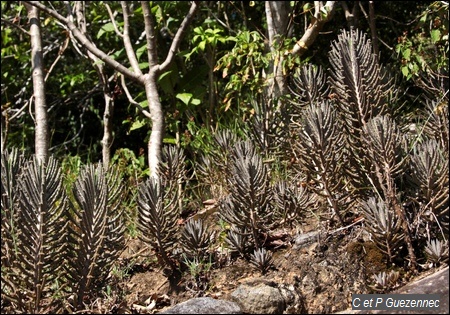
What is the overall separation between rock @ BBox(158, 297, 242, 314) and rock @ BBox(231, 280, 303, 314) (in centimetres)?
8

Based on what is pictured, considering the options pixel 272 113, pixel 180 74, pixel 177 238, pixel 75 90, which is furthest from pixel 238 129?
pixel 75 90

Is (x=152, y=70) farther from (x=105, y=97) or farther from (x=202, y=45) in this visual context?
(x=105, y=97)

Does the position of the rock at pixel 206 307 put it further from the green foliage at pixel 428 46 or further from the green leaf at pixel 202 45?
the green leaf at pixel 202 45

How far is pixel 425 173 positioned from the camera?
12.4ft

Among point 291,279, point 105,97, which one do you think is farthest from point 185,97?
point 291,279

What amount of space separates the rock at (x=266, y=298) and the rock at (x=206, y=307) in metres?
0.08

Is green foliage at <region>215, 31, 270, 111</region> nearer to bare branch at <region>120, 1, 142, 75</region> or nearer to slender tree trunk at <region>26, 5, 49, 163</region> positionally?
bare branch at <region>120, 1, 142, 75</region>

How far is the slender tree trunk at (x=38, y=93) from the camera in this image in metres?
6.13

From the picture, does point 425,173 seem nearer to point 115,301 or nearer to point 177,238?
point 177,238

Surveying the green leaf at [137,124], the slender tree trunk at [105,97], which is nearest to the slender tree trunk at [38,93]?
the slender tree trunk at [105,97]

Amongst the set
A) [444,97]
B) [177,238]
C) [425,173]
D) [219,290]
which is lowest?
[219,290]

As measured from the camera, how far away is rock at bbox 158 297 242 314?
3318 millimetres

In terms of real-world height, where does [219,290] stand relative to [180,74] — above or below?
below

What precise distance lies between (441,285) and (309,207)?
1.30 m
